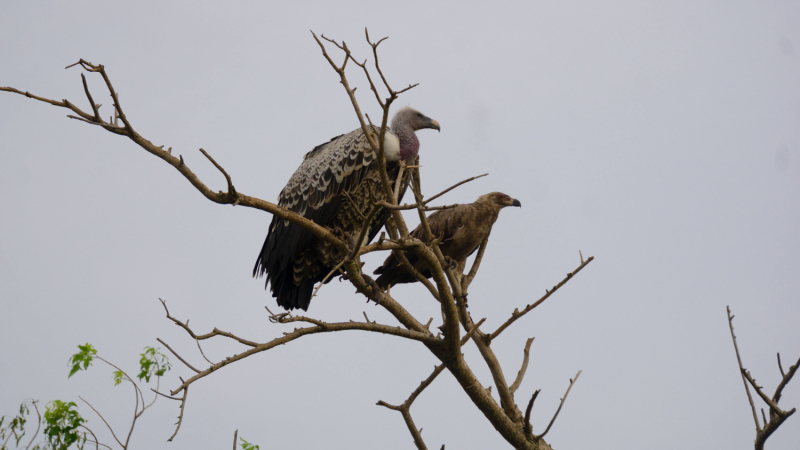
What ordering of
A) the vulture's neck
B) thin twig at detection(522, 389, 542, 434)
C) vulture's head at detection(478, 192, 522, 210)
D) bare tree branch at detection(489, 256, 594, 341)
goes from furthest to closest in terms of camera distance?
1. vulture's head at detection(478, 192, 522, 210)
2. the vulture's neck
3. bare tree branch at detection(489, 256, 594, 341)
4. thin twig at detection(522, 389, 542, 434)

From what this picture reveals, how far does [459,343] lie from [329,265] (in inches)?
73.3

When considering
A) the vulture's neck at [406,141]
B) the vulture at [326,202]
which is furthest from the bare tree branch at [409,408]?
the vulture's neck at [406,141]

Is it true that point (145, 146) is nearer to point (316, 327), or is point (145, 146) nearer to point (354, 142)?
point (316, 327)

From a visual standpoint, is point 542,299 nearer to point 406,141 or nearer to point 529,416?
point 529,416

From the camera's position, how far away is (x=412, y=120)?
6.50 metres

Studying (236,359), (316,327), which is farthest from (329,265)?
(236,359)

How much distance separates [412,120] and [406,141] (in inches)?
19.8

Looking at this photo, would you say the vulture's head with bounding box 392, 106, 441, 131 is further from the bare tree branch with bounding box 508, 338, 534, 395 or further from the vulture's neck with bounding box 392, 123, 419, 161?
the bare tree branch with bounding box 508, 338, 534, 395

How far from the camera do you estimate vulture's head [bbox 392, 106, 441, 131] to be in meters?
6.32

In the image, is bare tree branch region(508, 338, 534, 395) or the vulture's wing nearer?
bare tree branch region(508, 338, 534, 395)

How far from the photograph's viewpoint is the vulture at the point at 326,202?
5742mm

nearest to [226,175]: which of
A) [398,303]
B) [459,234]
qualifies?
[398,303]

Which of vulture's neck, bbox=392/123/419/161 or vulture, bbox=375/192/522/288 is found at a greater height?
vulture's neck, bbox=392/123/419/161

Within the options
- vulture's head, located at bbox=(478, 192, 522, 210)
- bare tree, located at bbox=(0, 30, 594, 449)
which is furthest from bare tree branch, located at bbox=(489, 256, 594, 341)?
vulture's head, located at bbox=(478, 192, 522, 210)
